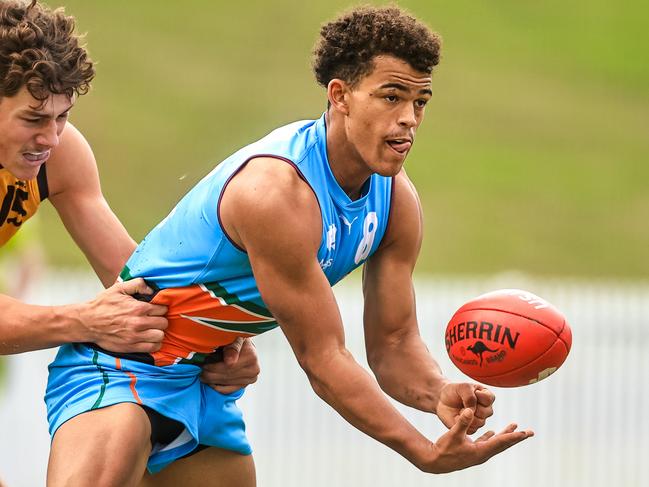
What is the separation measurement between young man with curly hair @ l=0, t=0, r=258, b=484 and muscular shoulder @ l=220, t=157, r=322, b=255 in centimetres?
67

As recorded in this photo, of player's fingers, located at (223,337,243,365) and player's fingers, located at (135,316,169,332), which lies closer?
player's fingers, located at (135,316,169,332)

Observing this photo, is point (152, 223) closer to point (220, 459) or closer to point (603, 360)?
point (603, 360)

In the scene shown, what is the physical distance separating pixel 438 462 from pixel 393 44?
5.13 feet

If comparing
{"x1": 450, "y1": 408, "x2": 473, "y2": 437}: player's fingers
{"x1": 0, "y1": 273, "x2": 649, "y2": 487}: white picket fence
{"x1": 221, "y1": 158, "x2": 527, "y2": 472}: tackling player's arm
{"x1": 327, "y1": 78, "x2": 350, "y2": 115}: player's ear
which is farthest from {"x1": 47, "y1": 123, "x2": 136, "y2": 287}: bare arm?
{"x1": 0, "y1": 273, "x2": 649, "y2": 487}: white picket fence

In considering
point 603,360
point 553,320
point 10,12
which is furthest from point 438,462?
point 603,360

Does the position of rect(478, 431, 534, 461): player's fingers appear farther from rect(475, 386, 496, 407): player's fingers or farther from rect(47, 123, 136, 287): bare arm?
rect(47, 123, 136, 287): bare arm

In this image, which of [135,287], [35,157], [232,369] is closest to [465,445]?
[232,369]

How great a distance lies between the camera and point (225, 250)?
4766mm

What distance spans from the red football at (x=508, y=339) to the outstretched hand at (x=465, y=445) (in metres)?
0.35

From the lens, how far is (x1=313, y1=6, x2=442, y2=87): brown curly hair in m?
4.62

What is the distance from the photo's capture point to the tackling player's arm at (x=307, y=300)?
4.50 meters

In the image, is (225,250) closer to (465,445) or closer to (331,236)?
(331,236)

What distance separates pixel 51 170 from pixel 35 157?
1.22 ft

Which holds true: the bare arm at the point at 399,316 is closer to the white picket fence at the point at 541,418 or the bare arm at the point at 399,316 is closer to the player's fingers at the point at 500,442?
the player's fingers at the point at 500,442
